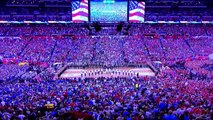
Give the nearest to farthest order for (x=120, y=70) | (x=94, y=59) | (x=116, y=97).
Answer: (x=116, y=97), (x=120, y=70), (x=94, y=59)

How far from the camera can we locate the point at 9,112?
13344 mm

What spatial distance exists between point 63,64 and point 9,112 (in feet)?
103

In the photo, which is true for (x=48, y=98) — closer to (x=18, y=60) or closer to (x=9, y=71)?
(x=9, y=71)

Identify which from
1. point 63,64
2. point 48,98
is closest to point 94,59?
point 63,64

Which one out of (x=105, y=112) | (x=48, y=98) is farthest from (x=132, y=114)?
(x=48, y=98)

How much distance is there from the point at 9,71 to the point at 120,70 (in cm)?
1451

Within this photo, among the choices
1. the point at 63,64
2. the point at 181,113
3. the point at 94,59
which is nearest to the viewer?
the point at 181,113

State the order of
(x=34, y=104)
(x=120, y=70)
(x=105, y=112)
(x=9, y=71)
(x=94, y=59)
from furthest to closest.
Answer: (x=94, y=59), (x=120, y=70), (x=9, y=71), (x=34, y=104), (x=105, y=112)

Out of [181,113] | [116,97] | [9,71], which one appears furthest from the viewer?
[9,71]

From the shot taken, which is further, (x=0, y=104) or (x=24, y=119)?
(x=0, y=104)

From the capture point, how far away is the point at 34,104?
49.2 ft

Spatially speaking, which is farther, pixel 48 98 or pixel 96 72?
A: pixel 96 72

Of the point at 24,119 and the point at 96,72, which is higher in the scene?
the point at 24,119

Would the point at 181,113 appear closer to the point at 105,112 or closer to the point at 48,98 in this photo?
the point at 105,112
